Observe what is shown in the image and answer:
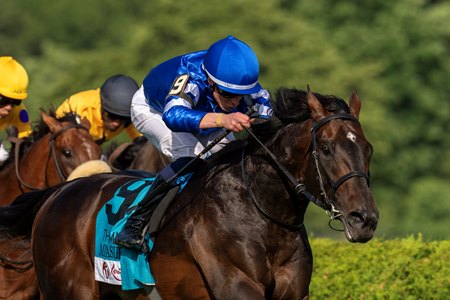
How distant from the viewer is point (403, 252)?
8.73 meters

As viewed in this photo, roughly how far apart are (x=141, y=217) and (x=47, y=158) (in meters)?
3.68

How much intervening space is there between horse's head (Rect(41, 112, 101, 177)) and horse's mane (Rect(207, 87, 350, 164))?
3681mm

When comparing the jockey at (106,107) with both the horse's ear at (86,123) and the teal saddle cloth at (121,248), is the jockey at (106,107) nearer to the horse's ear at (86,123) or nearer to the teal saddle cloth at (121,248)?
the horse's ear at (86,123)

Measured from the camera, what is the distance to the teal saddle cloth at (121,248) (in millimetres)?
6219

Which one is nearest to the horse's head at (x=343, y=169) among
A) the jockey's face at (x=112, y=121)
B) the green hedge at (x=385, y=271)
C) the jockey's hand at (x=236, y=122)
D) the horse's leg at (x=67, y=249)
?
the jockey's hand at (x=236, y=122)

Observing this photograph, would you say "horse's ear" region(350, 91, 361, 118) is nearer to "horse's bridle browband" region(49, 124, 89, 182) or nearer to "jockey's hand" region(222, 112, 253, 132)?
"jockey's hand" region(222, 112, 253, 132)

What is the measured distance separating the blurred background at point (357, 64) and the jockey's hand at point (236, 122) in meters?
21.9

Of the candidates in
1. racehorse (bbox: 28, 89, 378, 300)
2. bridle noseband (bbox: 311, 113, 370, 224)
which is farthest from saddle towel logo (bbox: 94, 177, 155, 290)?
bridle noseband (bbox: 311, 113, 370, 224)

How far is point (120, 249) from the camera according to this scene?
6398 mm

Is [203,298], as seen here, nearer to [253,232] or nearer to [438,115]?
[253,232]

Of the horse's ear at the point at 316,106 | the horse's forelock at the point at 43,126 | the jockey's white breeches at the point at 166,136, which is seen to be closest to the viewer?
the horse's ear at the point at 316,106

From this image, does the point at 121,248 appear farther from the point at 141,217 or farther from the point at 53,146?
the point at 53,146

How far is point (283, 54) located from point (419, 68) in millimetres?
8614

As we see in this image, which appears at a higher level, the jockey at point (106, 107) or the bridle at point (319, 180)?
the bridle at point (319, 180)
